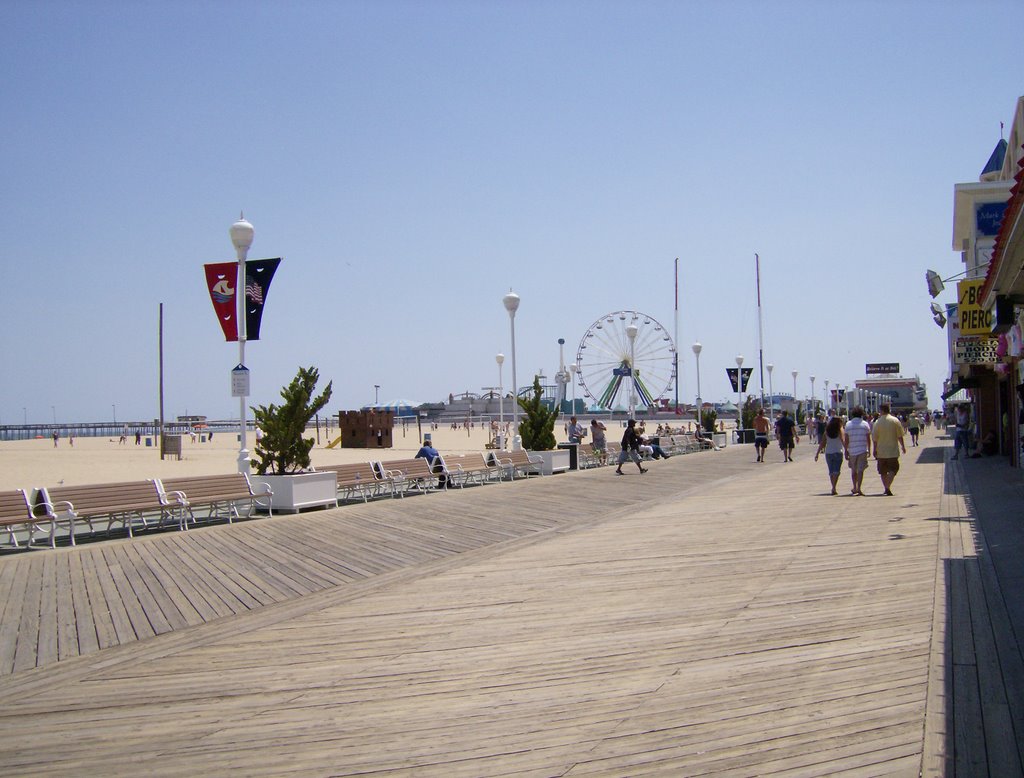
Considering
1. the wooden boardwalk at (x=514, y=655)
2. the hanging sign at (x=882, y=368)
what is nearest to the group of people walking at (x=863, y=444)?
the wooden boardwalk at (x=514, y=655)

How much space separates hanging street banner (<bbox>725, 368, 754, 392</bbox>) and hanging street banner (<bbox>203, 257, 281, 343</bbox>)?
25.3 meters

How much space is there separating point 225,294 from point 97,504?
446 centimetres

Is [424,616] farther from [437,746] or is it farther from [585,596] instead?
[437,746]

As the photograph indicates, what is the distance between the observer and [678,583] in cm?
741

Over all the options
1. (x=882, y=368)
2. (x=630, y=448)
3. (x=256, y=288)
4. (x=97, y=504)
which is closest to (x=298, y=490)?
(x=97, y=504)

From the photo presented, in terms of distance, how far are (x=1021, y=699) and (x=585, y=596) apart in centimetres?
336

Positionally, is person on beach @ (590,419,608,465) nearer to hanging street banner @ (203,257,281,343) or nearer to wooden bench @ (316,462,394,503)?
wooden bench @ (316,462,394,503)

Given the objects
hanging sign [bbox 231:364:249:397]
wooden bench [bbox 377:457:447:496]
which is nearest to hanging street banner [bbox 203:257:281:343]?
hanging sign [bbox 231:364:249:397]

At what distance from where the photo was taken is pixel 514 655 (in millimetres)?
5438

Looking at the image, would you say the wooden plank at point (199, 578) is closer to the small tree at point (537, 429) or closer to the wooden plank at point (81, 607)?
the wooden plank at point (81, 607)

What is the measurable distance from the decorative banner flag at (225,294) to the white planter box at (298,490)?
250 cm

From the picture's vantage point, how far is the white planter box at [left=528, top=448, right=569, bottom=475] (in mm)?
19562

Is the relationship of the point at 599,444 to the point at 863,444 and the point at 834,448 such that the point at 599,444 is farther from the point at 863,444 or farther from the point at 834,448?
the point at 863,444

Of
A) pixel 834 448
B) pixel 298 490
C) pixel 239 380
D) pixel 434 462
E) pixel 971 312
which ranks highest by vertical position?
pixel 971 312
